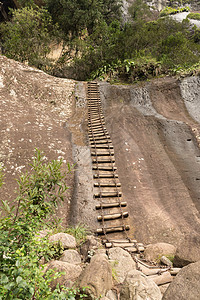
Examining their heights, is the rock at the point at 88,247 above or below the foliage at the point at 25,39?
below

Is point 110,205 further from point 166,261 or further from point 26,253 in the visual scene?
point 26,253

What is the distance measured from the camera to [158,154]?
7.78 metres

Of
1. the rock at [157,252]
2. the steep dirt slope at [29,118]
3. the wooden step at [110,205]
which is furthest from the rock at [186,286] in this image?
the steep dirt slope at [29,118]

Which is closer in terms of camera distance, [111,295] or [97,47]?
[111,295]

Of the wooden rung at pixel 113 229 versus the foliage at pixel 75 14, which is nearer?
the wooden rung at pixel 113 229

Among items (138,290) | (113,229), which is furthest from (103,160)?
(138,290)

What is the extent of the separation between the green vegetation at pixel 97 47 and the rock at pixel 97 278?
13.0 meters

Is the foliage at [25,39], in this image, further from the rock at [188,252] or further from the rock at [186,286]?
the rock at [186,286]

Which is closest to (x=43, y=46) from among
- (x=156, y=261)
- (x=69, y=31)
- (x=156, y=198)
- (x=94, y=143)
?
(x=69, y=31)

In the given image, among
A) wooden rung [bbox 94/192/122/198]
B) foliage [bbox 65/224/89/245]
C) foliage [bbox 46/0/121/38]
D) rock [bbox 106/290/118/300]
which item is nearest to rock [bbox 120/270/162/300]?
rock [bbox 106/290/118/300]

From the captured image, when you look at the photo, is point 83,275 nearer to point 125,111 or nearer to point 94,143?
point 94,143

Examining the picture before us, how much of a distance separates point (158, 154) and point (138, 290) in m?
6.04

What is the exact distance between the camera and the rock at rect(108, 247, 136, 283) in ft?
10.7

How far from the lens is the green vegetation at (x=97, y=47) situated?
14.2 m
